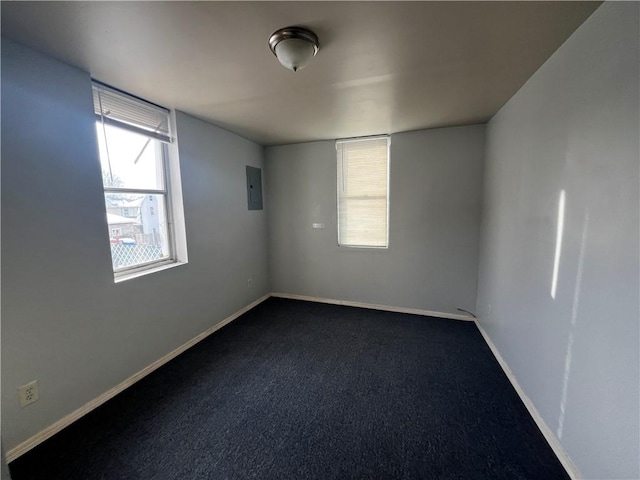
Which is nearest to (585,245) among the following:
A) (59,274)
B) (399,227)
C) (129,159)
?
(399,227)

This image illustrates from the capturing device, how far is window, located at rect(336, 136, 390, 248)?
11.4 feet

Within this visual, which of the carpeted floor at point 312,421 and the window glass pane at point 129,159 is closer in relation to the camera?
the carpeted floor at point 312,421

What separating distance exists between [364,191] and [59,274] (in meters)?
3.12

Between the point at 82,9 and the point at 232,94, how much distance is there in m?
1.01

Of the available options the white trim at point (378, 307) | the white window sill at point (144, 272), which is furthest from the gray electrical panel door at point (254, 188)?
the white trim at point (378, 307)

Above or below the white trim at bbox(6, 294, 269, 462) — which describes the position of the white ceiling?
above

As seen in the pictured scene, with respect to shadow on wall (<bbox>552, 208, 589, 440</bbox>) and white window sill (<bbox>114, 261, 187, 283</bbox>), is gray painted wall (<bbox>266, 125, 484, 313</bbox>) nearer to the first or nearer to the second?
white window sill (<bbox>114, 261, 187, 283</bbox>)

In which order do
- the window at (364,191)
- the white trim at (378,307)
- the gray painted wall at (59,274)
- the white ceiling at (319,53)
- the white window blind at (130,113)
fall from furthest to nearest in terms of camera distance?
the window at (364,191), the white trim at (378,307), the white window blind at (130,113), the gray painted wall at (59,274), the white ceiling at (319,53)

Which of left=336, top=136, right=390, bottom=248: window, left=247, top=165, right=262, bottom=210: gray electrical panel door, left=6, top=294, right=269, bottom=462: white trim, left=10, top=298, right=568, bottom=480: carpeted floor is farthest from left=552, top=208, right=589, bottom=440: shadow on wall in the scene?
left=247, top=165, right=262, bottom=210: gray electrical panel door

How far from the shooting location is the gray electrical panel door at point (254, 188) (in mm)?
3615

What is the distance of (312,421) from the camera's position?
1.76 m

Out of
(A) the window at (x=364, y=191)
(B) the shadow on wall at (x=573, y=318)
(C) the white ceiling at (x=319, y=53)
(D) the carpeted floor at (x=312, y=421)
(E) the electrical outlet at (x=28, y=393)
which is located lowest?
(D) the carpeted floor at (x=312, y=421)

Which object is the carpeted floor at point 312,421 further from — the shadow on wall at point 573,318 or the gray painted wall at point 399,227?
the gray painted wall at point 399,227

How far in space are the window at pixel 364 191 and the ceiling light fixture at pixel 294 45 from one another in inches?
82.3
